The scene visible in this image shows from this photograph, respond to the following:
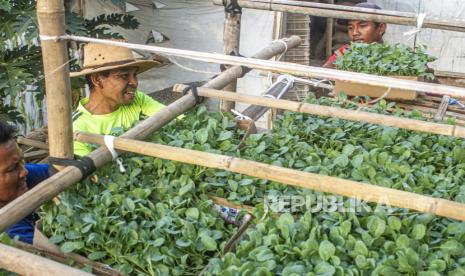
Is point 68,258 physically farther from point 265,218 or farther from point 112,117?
point 112,117

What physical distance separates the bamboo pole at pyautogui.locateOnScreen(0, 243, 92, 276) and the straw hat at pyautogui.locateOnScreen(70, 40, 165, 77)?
160cm

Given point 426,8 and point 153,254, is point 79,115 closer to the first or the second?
point 153,254

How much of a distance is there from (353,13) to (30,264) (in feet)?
7.77

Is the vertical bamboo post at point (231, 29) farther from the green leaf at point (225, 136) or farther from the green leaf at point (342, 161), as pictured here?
the green leaf at point (342, 161)

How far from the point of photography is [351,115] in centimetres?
229

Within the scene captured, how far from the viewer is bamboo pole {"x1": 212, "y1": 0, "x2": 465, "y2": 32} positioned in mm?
2982

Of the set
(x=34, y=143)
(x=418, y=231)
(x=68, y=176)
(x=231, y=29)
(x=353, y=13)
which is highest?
(x=353, y=13)

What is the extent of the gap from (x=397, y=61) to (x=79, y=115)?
1893 mm

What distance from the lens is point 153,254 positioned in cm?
165

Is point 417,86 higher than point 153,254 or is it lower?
higher

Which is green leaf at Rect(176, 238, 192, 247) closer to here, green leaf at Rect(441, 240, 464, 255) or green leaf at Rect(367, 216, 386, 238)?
green leaf at Rect(367, 216, 386, 238)

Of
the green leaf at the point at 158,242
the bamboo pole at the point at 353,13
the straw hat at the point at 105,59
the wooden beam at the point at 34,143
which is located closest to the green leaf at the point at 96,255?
the green leaf at the point at 158,242

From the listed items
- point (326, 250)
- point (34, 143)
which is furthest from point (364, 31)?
point (326, 250)

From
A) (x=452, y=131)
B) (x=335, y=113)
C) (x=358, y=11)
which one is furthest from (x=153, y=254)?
(x=358, y=11)
